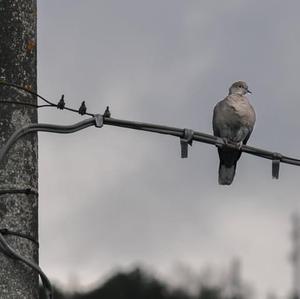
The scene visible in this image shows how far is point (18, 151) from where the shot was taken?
223 inches

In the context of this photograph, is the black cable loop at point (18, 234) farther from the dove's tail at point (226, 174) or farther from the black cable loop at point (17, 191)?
the dove's tail at point (226, 174)

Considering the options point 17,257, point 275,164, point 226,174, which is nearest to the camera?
point 17,257

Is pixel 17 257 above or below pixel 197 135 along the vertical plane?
below

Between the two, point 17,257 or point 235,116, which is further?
point 235,116

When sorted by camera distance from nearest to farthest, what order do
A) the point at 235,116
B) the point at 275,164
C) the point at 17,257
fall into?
the point at 17,257
the point at 275,164
the point at 235,116

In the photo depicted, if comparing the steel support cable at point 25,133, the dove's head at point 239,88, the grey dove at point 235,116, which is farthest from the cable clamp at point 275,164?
the dove's head at point 239,88

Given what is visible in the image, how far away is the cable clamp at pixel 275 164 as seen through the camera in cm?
704

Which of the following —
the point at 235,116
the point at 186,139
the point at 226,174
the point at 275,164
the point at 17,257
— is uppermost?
the point at 235,116

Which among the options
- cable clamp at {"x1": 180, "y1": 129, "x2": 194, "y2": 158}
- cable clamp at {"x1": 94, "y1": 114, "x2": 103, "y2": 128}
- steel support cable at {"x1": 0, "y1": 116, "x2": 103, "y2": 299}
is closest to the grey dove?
cable clamp at {"x1": 180, "y1": 129, "x2": 194, "y2": 158}

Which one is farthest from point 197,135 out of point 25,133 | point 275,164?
point 25,133

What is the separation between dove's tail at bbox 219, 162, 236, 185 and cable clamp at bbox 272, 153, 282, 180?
11.5ft

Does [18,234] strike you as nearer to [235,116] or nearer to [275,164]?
[275,164]

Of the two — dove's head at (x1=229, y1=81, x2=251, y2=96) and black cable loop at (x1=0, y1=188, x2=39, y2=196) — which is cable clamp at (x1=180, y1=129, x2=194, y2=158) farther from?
dove's head at (x1=229, y1=81, x2=251, y2=96)

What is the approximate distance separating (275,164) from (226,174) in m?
3.92
